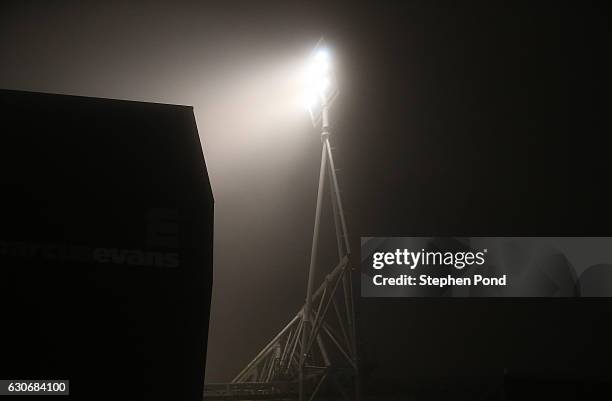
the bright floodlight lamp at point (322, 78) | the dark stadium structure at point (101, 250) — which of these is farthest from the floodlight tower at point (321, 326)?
the dark stadium structure at point (101, 250)

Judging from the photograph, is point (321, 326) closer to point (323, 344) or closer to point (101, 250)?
point (323, 344)

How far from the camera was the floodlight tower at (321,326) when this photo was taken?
20.4ft

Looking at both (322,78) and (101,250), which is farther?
(322,78)

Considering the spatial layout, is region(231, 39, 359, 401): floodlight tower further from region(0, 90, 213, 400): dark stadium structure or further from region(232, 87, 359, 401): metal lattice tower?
region(0, 90, 213, 400): dark stadium structure

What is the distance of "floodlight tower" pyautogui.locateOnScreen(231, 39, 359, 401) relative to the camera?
6207mm

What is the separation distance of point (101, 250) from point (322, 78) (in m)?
6.44

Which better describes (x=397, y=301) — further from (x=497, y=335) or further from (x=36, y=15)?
(x=36, y=15)

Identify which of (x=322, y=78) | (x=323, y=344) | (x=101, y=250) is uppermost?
(x=322, y=78)

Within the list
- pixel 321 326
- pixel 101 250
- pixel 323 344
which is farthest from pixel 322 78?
pixel 101 250

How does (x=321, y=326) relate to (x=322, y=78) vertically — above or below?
below

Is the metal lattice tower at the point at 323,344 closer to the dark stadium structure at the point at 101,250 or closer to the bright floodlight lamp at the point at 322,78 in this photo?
the bright floodlight lamp at the point at 322,78

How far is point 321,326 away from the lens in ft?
22.5

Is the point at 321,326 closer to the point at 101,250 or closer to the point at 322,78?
the point at 322,78

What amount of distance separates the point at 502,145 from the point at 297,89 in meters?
3.96
